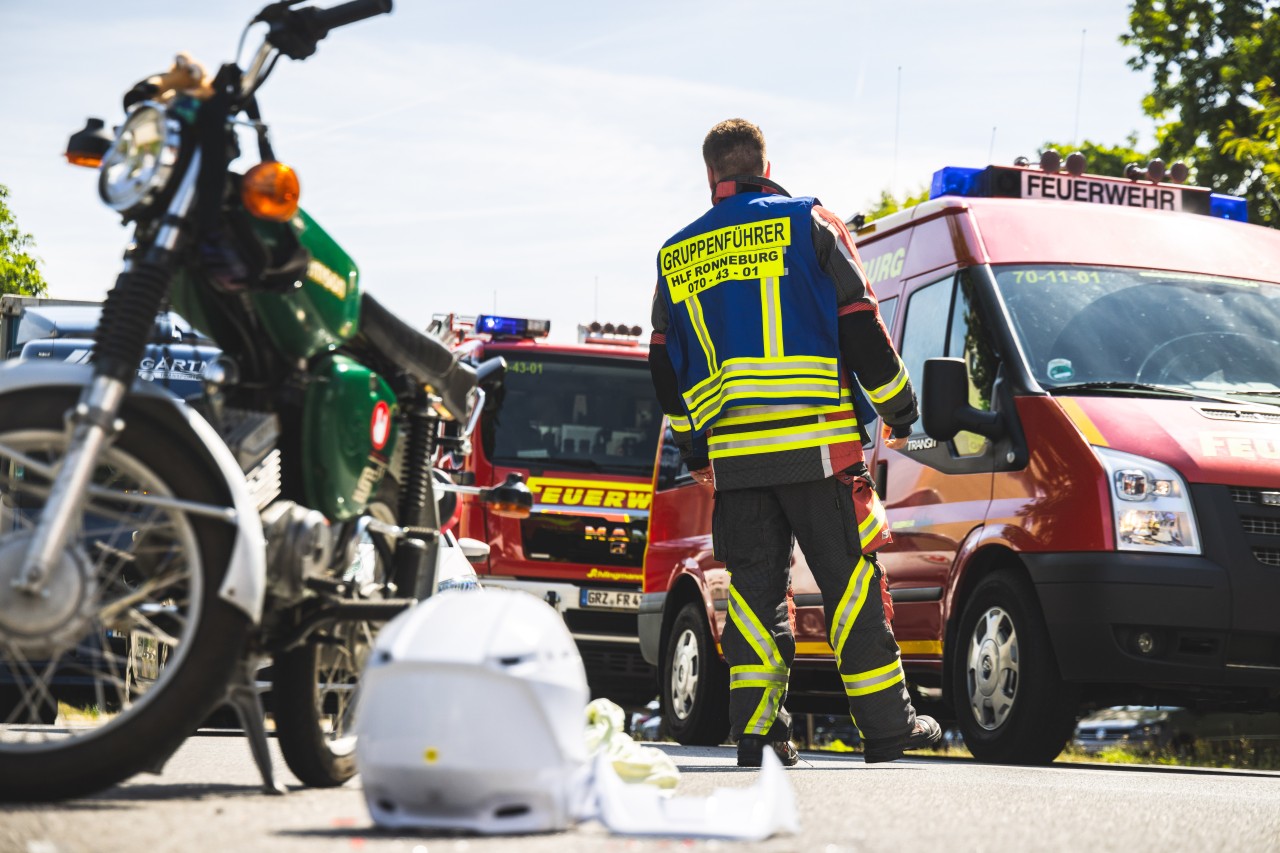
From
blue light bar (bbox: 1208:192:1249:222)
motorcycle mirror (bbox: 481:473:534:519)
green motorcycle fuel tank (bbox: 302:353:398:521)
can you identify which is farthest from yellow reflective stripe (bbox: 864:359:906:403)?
blue light bar (bbox: 1208:192:1249:222)

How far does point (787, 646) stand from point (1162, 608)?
149cm

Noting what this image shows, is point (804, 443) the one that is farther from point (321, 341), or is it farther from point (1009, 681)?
point (321, 341)

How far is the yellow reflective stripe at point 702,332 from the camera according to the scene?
6391 millimetres

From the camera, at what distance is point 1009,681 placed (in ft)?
24.0

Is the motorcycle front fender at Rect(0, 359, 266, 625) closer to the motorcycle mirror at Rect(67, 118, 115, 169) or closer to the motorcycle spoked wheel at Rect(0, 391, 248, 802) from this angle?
the motorcycle spoked wheel at Rect(0, 391, 248, 802)

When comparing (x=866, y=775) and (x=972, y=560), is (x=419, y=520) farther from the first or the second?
(x=972, y=560)

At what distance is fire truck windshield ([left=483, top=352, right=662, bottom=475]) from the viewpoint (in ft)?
46.8

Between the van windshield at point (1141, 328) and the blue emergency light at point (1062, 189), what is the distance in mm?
725

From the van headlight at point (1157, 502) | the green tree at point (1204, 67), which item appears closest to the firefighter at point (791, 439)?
the van headlight at point (1157, 502)

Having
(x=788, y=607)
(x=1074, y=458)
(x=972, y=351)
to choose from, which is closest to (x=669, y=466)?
(x=972, y=351)

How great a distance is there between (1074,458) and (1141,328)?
1.01 meters

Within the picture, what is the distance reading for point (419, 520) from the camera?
521cm

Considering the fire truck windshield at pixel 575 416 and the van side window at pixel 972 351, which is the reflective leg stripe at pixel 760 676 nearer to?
the van side window at pixel 972 351

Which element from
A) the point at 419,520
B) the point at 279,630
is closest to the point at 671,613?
the point at 419,520
